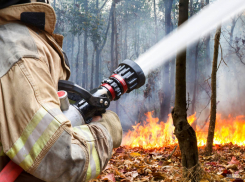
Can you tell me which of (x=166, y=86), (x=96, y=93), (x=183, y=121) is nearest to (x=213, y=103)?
(x=183, y=121)

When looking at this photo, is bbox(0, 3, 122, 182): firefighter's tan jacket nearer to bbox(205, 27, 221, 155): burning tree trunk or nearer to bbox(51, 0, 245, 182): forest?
bbox(205, 27, 221, 155): burning tree trunk

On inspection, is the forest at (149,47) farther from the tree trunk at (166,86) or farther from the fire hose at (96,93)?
the fire hose at (96,93)

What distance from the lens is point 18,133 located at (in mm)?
766

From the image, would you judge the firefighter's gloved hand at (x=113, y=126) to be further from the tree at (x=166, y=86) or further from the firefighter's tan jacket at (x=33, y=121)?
the tree at (x=166, y=86)

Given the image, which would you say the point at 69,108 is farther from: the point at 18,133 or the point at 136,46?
the point at 136,46

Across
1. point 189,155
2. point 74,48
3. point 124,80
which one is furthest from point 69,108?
point 74,48

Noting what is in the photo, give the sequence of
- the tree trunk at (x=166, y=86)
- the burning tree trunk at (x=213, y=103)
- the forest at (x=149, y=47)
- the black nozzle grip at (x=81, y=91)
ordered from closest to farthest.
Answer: the black nozzle grip at (x=81, y=91) → the burning tree trunk at (x=213, y=103) → the tree trunk at (x=166, y=86) → the forest at (x=149, y=47)

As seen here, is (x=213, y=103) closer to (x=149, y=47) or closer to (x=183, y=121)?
(x=183, y=121)

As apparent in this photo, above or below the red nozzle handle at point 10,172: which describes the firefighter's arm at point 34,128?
above

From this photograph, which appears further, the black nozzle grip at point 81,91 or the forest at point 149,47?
the forest at point 149,47

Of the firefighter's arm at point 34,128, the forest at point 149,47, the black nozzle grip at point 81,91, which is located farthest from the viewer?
the forest at point 149,47

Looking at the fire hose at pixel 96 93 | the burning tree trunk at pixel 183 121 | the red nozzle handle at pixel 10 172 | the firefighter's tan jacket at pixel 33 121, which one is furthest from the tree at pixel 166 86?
the red nozzle handle at pixel 10 172

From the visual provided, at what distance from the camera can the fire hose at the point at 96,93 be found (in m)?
0.82

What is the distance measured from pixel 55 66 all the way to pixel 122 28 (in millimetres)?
14010
